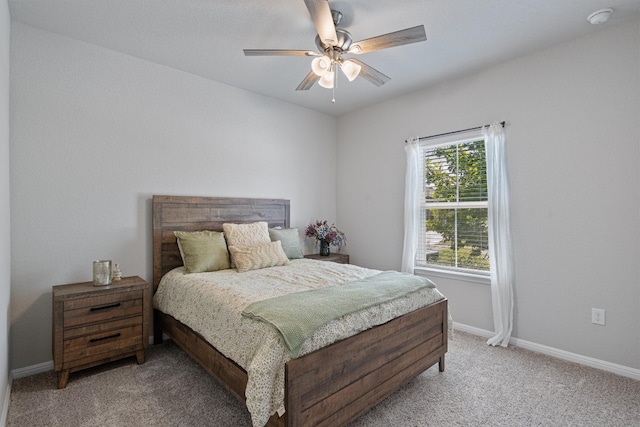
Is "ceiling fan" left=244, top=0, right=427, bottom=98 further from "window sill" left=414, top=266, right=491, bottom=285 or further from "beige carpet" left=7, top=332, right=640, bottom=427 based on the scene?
"beige carpet" left=7, top=332, right=640, bottom=427

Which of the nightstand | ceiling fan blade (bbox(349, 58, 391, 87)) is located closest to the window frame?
the nightstand

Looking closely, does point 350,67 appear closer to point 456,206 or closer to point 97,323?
point 456,206

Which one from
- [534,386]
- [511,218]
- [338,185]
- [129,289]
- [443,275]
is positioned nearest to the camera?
[534,386]

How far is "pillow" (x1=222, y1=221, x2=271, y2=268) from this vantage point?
316 cm

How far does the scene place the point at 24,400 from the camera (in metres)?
2.09

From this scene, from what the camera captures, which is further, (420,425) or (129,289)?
(129,289)

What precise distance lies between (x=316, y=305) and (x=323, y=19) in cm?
167

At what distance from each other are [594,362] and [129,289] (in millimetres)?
3730

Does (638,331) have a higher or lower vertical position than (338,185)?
lower

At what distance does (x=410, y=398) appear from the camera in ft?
6.95

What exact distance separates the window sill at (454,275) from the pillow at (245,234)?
1.81 metres

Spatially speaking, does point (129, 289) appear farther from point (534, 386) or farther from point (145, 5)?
point (534, 386)

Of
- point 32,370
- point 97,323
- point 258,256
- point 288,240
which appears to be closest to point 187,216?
point 258,256

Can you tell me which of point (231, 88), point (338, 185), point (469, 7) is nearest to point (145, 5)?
point (231, 88)
